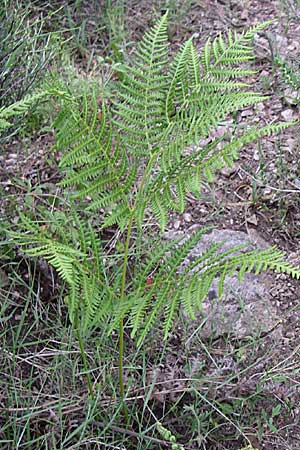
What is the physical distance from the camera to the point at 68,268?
5.32 feet

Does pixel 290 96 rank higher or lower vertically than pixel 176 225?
higher

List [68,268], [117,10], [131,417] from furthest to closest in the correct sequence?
[117,10], [131,417], [68,268]

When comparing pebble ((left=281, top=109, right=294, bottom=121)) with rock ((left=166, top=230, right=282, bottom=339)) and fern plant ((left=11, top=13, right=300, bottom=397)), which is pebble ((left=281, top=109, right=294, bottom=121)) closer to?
rock ((left=166, top=230, right=282, bottom=339))

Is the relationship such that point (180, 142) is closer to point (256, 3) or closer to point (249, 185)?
point (249, 185)

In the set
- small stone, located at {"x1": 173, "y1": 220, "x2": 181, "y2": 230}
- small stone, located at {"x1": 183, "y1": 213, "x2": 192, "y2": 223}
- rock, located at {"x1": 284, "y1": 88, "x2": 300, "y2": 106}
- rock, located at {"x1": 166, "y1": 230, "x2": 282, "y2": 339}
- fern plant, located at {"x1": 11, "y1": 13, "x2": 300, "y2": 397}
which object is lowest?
rock, located at {"x1": 166, "y1": 230, "x2": 282, "y2": 339}

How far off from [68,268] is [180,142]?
0.52 m

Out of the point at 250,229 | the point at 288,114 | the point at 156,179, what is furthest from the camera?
the point at 288,114

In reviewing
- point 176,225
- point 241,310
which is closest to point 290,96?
point 176,225

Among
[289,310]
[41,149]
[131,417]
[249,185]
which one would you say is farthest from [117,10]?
[131,417]

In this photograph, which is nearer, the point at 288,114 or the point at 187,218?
the point at 187,218

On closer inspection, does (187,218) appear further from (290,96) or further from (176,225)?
(290,96)

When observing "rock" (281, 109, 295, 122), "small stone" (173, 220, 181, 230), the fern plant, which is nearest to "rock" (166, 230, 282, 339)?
"small stone" (173, 220, 181, 230)

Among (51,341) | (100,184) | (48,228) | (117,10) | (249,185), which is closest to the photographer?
(100,184)

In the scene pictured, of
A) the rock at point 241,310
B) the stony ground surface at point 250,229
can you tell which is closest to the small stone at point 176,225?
the stony ground surface at point 250,229
